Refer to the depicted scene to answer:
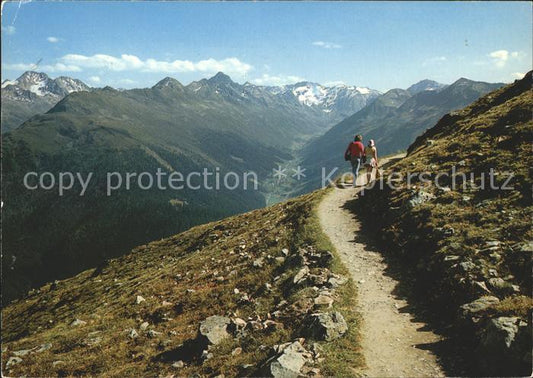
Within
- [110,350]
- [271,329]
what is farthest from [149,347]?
[271,329]

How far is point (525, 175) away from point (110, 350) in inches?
939

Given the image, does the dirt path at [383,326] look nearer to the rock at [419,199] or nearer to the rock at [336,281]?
the rock at [336,281]

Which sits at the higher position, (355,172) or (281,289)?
(355,172)

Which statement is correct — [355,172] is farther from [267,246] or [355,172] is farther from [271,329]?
[271,329]

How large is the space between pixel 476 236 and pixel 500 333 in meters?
6.91

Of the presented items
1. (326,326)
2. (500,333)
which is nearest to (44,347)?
(326,326)

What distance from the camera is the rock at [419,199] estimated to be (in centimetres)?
2164

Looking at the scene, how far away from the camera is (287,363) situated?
36.3ft

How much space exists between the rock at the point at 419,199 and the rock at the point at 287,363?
1330cm

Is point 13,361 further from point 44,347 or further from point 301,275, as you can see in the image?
point 301,275

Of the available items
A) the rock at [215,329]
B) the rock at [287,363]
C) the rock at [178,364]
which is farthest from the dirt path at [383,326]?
the rock at [178,364]

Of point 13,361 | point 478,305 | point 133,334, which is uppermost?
point 478,305

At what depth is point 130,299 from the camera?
25500mm

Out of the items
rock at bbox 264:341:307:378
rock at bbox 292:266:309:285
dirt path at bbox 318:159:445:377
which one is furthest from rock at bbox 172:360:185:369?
dirt path at bbox 318:159:445:377
